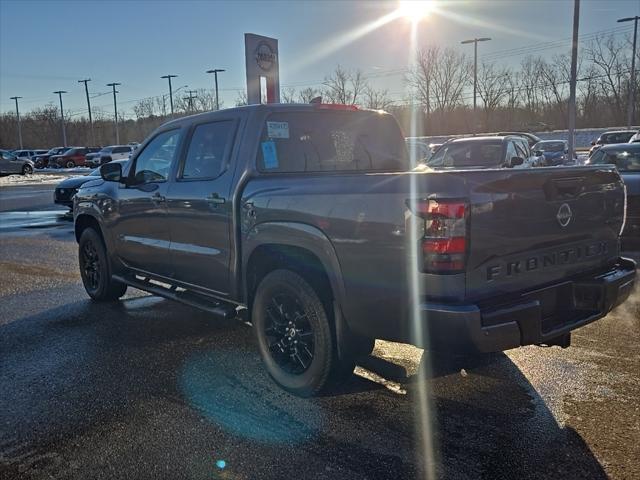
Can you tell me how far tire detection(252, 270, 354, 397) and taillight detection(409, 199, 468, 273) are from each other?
968mm

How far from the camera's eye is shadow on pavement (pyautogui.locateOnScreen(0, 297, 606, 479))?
118 inches

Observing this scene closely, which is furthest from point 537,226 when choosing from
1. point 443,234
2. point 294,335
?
point 294,335

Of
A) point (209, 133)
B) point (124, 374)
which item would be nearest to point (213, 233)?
point (209, 133)

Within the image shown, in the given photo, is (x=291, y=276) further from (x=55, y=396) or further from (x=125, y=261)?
(x=125, y=261)

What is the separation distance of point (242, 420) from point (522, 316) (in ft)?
5.88

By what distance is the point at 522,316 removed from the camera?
3041 millimetres

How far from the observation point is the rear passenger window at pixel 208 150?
4.48 meters

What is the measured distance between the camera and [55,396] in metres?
3.96

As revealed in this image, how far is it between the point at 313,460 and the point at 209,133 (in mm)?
2784

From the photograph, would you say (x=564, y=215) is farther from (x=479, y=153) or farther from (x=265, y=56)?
(x=265, y=56)

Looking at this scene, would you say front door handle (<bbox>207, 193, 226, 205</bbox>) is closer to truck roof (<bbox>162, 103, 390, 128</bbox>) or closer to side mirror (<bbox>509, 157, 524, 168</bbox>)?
truck roof (<bbox>162, 103, 390, 128</bbox>)

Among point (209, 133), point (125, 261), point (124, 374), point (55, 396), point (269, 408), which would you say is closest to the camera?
point (269, 408)

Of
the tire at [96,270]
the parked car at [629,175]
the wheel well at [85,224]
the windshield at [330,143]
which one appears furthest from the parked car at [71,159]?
the windshield at [330,143]

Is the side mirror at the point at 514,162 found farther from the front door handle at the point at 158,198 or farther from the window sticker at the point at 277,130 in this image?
the front door handle at the point at 158,198
